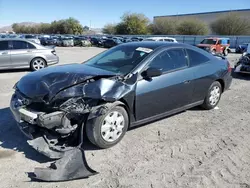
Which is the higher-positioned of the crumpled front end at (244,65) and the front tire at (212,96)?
the crumpled front end at (244,65)

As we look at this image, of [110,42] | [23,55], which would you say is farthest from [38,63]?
[110,42]

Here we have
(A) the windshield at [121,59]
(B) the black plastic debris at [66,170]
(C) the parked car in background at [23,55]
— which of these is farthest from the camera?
(C) the parked car in background at [23,55]

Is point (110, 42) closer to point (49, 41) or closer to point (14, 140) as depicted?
point (49, 41)

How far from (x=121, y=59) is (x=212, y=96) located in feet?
7.76

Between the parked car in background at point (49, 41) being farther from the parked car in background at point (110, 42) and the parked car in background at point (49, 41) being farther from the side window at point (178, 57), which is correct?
the side window at point (178, 57)

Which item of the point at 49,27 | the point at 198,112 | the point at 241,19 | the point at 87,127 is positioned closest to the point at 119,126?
the point at 87,127

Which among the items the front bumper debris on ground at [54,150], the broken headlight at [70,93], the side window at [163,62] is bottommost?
the front bumper debris on ground at [54,150]

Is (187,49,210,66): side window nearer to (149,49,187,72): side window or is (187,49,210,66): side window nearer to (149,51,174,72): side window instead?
(149,49,187,72): side window

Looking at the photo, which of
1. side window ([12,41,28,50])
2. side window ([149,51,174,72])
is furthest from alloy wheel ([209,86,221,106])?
side window ([12,41,28,50])

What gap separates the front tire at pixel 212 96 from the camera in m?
5.48

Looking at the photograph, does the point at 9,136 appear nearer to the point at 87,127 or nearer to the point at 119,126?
the point at 87,127

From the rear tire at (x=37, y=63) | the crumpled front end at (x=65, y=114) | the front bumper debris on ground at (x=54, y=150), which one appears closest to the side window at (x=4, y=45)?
the rear tire at (x=37, y=63)

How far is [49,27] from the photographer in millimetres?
102375

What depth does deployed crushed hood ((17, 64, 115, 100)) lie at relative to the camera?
138 inches
